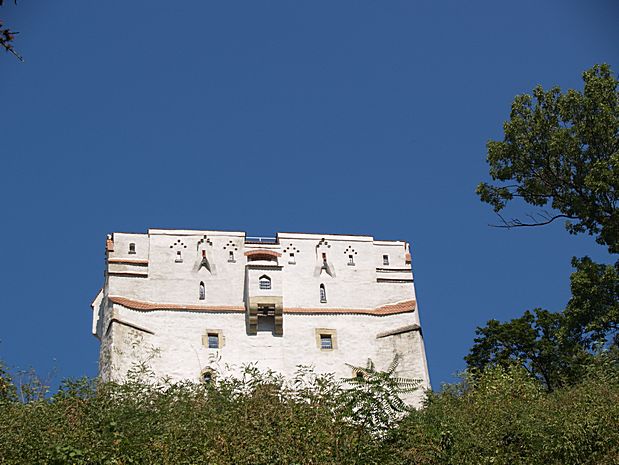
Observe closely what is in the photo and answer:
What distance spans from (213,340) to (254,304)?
2474mm

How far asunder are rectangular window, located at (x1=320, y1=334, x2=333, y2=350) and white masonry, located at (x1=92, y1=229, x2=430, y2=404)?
2.1 inches

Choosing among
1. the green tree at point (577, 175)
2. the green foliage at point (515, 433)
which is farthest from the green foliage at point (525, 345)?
the green foliage at point (515, 433)

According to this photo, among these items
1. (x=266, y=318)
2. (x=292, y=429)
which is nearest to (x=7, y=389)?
(x=292, y=429)

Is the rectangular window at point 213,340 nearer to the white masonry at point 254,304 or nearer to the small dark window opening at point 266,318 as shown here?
the white masonry at point 254,304

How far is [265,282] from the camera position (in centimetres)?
5256

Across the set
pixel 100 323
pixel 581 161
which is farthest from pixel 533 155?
pixel 100 323

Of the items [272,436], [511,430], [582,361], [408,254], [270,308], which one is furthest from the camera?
[408,254]

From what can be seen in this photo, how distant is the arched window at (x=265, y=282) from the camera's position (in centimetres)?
5238

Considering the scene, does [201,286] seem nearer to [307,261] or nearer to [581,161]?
[307,261]

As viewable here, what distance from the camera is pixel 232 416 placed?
2569 centimetres

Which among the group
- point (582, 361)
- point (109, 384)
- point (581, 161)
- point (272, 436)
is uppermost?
point (581, 161)

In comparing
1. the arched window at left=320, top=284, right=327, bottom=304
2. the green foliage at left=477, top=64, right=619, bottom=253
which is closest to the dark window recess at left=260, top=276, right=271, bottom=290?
the arched window at left=320, top=284, right=327, bottom=304

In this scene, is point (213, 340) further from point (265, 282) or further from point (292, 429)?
point (292, 429)

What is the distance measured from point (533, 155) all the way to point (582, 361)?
742 centimetres
